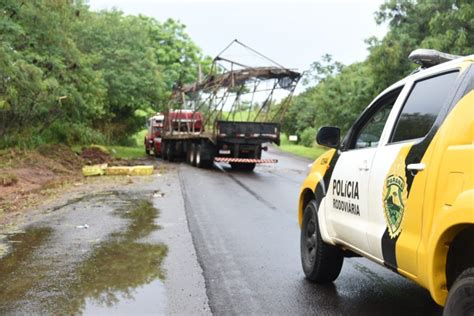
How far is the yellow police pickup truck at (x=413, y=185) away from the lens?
10.4 ft

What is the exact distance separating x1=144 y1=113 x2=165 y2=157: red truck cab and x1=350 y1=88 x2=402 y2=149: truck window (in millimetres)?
24669

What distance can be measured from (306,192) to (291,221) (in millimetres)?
3642

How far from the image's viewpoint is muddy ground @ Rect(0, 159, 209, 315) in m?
5.09

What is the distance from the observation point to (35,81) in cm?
1670

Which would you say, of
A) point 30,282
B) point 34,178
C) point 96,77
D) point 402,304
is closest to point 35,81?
point 34,178

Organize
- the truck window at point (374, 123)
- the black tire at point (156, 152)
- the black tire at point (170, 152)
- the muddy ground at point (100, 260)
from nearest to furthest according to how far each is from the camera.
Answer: the truck window at point (374, 123) < the muddy ground at point (100, 260) < the black tire at point (170, 152) < the black tire at point (156, 152)

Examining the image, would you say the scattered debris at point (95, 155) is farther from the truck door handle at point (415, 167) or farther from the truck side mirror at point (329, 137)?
the truck door handle at point (415, 167)

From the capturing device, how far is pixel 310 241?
19.2 feet

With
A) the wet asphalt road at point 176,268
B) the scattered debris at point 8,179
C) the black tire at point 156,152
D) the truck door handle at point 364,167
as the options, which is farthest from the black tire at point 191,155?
the truck door handle at point 364,167

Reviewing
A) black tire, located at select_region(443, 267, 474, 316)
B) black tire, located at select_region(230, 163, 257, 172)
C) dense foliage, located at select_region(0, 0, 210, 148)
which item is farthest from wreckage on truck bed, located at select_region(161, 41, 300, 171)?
black tire, located at select_region(443, 267, 474, 316)

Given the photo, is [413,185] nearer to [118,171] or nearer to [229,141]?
[118,171]

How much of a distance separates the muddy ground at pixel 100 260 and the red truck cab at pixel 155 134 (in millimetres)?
18560

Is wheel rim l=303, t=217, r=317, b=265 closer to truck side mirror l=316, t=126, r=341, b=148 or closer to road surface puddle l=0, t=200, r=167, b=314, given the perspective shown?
truck side mirror l=316, t=126, r=341, b=148

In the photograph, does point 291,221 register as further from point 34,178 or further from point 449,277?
point 34,178
